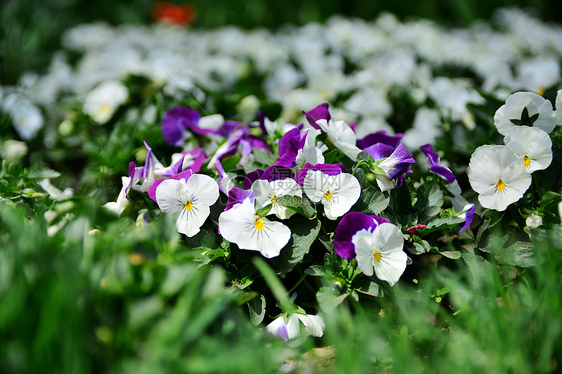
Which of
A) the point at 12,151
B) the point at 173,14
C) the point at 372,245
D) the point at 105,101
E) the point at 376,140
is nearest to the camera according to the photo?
the point at 372,245

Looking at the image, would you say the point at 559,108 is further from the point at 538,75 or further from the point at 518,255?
the point at 538,75

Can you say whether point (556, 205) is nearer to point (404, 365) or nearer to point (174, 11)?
point (404, 365)

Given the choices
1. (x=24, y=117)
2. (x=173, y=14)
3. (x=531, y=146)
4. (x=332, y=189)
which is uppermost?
(x=531, y=146)

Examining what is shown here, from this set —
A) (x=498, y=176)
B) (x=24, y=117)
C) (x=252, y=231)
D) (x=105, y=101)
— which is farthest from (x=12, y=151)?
(x=498, y=176)

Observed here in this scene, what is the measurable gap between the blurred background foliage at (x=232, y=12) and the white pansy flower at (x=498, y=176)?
326cm

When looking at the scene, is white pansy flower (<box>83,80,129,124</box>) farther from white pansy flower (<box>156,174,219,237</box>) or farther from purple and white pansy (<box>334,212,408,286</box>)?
purple and white pansy (<box>334,212,408,286</box>)

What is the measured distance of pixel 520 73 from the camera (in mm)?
2854

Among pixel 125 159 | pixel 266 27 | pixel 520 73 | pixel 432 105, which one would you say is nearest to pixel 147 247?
pixel 125 159

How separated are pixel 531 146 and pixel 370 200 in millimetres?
493

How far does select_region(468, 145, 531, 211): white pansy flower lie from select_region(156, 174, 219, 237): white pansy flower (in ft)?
2.50

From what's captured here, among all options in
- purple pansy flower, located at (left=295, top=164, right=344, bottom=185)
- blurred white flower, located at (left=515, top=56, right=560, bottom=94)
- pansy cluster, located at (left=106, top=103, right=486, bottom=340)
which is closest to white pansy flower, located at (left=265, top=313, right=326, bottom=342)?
pansy cluster, located at (left=106, top=103, right=486, bottom=340)

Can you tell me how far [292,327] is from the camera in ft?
4.07

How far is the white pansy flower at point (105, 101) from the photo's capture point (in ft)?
7.57

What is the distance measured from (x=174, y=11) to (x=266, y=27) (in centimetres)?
109
